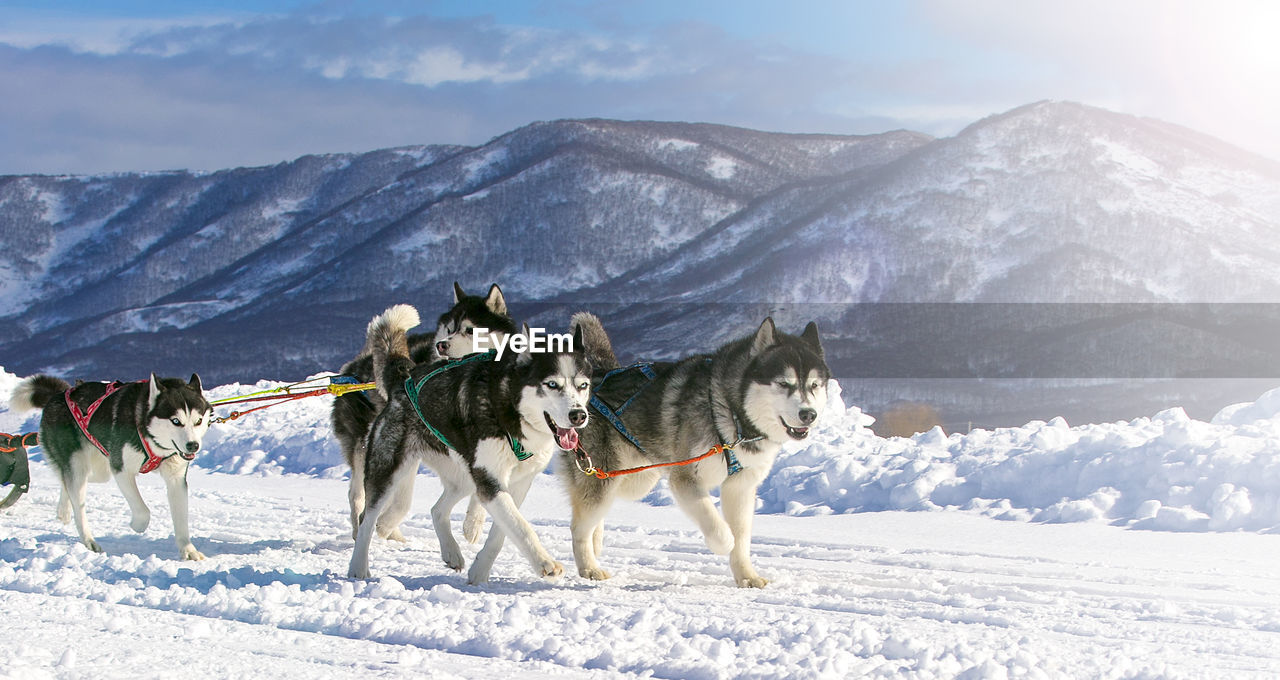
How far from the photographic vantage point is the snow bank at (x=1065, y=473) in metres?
7.98

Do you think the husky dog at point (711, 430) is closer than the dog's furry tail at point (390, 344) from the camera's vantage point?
Yes

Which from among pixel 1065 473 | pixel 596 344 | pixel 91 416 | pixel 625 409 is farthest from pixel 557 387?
pixel 1065 473

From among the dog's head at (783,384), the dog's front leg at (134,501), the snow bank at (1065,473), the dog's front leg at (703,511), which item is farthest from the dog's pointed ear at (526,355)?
the snow bank at (1065,473)

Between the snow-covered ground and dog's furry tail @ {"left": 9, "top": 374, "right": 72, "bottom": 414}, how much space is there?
92cm

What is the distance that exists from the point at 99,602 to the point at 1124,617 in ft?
15.8

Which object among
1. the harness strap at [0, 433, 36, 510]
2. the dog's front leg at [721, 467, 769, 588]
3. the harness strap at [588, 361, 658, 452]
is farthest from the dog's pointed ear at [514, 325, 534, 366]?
the harness strap at [0, 433, 36, 510]

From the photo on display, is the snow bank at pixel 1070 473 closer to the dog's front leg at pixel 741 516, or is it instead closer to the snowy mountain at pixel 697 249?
the dog's front leg at pixel 741 516

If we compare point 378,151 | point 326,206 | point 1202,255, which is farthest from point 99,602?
point 378,151

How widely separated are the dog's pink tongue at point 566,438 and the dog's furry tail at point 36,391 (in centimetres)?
451

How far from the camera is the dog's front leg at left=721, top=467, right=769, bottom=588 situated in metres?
5.61

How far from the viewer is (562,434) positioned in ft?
17.4

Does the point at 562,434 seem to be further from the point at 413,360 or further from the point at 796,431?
the point at 413,360

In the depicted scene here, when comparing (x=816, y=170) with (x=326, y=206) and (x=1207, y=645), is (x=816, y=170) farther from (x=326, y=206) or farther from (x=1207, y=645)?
(x=1207, y=645)

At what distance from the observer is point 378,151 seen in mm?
149750
